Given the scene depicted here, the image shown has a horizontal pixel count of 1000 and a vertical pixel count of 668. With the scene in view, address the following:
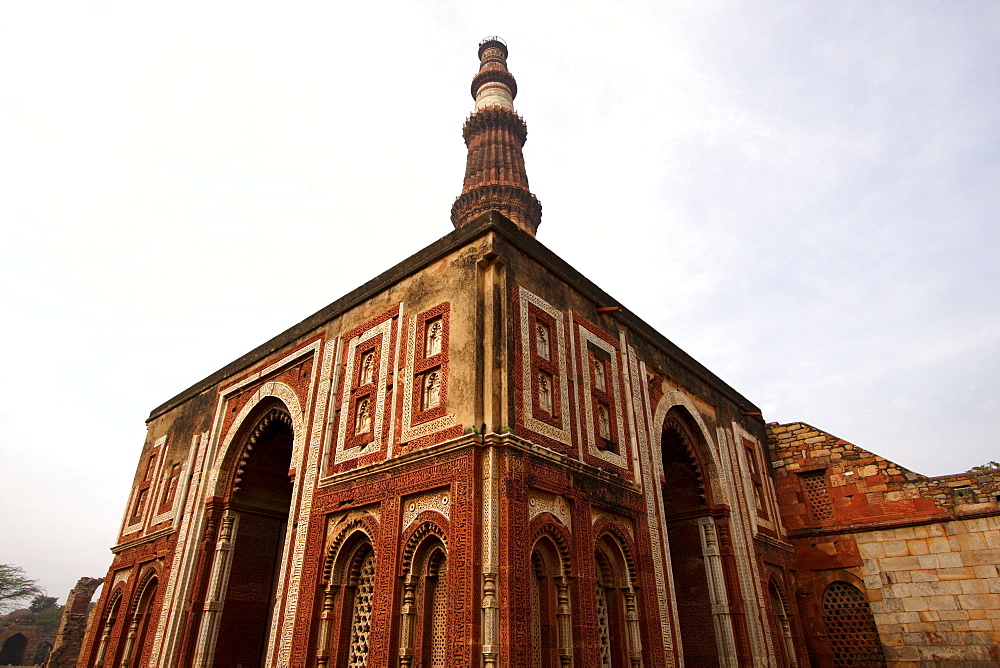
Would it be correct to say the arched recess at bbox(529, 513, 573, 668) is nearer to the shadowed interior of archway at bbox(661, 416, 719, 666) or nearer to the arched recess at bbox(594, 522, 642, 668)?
the arched recess at bbox(594, 522, 642, 668)

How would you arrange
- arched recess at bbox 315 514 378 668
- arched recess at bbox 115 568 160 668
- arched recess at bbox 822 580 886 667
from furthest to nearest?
arched recess at bbox 822 580 886 667 < arched recess at bbox 115 568 160 668 < arched recess at bbox 315 514 378 668

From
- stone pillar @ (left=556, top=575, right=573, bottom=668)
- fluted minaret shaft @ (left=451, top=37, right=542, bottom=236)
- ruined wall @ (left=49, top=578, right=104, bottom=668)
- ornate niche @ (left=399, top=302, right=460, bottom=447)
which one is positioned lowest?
stone pillar @ (left=556, top=575, right=573, bottom=668)

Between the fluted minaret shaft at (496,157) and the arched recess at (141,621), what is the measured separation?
39.2 feet

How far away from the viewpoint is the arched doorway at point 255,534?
1040cm

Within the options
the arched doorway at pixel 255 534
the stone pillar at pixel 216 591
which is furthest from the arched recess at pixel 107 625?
the arched doorway at pixel 255 534

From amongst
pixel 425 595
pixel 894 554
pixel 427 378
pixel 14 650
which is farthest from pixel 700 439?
pixel 14 650

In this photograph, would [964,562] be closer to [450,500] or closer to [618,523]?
[618,523]

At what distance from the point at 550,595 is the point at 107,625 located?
10.0 m

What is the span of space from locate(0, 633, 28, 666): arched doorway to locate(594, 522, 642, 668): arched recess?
104ft

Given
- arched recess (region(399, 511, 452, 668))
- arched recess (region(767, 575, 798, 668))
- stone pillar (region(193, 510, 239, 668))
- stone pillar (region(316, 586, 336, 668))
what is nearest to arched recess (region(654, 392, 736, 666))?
arched recess (region(767, 575, 798, 668))

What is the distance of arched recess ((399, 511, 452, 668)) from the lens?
6.41 meters

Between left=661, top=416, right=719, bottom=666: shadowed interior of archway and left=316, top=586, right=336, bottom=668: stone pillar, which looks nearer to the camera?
left=316, top=586, right=336, bottom=668: stone pillar

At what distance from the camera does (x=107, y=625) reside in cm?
1213

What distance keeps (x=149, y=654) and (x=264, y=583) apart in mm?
1980
